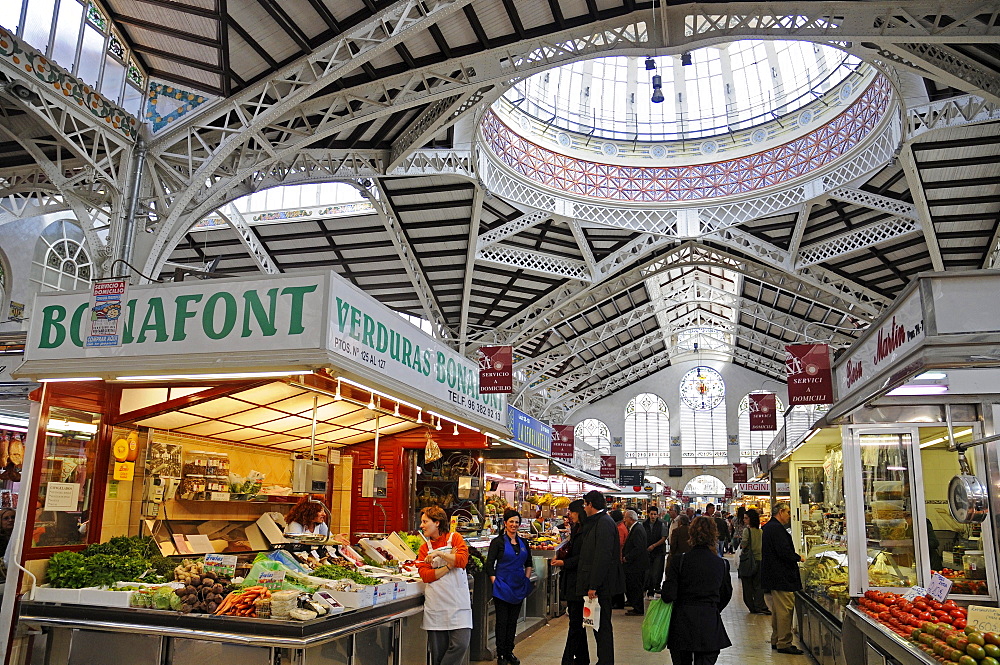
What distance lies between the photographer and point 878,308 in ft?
63.0

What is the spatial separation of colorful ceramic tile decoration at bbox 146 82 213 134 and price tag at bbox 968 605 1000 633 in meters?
10.9

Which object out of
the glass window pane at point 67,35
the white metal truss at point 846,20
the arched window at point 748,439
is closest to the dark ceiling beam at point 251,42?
the glass window pane at point 67,35

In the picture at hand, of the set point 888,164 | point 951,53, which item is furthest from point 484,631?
point 888,164

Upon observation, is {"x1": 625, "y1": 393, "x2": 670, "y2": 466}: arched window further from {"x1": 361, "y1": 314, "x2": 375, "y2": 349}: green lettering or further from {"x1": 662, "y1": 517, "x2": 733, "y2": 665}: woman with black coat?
{"x1": 361, "y1": 314, "x2": 375, "y2": 349}: green lettering

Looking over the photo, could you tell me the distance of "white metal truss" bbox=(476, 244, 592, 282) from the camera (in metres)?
18.5

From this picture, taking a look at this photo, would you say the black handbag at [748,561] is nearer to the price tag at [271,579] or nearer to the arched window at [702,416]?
the price tag at [271,579]

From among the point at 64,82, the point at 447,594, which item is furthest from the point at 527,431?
the point at 64,82

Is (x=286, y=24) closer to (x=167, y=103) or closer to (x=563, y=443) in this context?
(x=167, y=103)

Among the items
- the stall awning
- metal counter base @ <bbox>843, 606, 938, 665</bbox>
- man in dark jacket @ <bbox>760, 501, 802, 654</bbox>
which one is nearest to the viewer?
metal counter base @ <bbox>843, 606, 938, 665</bbox>

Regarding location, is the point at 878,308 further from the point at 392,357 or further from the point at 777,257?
the point at 392,357

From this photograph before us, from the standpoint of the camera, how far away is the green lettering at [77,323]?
520 cm

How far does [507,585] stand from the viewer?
22.2 ft

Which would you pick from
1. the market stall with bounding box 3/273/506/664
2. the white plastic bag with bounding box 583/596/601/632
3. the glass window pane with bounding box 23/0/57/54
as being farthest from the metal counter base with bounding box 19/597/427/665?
the glass window pane with bounding box 23/0/57/54

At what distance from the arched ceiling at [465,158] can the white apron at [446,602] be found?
21.6 feet
